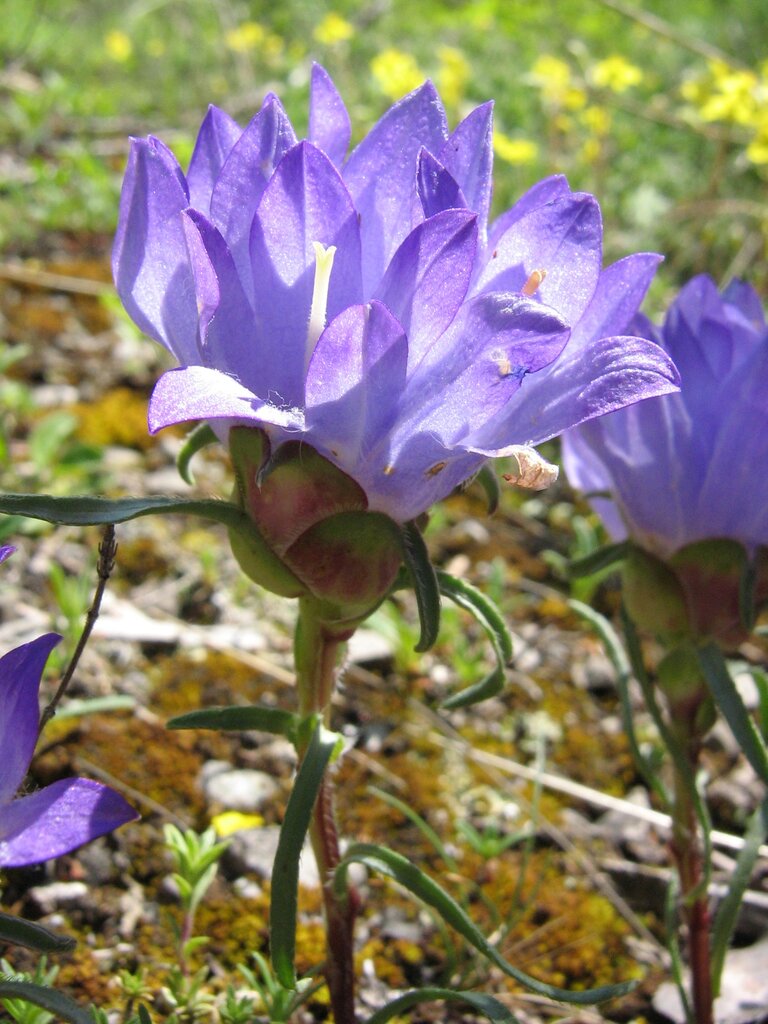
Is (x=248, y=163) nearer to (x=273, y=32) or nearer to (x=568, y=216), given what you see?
(x=568, y=216)

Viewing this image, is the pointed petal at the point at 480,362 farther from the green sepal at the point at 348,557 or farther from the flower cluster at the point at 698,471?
the flower cluster at the point at 698,471

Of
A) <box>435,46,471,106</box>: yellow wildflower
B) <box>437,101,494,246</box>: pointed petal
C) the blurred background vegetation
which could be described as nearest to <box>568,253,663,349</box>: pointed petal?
<box>437,101,494,246</box>: pointed petal

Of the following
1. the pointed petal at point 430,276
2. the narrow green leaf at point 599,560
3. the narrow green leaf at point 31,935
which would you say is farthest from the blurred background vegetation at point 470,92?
the narrow green leaf at point 31,935

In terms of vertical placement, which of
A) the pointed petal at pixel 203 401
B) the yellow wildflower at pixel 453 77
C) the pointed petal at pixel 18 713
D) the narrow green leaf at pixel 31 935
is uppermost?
the yellow wildflower at pixel 453 77

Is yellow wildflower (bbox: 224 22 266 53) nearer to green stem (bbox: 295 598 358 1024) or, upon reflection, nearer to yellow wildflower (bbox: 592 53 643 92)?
yellow wildflower (bbox: 592 53 643 92)

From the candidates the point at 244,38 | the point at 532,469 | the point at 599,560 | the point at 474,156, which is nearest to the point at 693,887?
the point at 599,560
